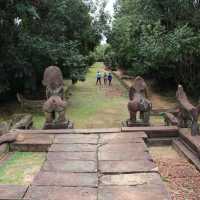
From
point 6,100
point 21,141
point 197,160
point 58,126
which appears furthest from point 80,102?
point 197,160

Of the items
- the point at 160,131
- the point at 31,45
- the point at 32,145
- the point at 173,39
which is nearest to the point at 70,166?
the point at 32,145

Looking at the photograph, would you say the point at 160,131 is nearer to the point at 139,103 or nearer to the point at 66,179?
the point at 139,103

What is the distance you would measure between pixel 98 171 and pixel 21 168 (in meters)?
1.62

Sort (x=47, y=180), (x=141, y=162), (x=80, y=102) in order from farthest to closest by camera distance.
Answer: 1. (x=80, y=102)
2. (x=141, y=162)
3. (x=47, y=180)

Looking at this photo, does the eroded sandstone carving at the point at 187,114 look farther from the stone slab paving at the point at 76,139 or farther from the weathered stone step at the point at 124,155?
the stone slab paving at the point at 76,139

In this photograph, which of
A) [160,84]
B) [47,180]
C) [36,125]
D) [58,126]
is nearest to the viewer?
[47,180]

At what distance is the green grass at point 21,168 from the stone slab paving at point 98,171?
12.1 inches

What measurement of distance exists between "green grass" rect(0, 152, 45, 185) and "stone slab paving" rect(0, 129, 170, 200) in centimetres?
31

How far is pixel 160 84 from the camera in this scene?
21.0 meters

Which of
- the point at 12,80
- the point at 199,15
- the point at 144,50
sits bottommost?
the point at 12,80

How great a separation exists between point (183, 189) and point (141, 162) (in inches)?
Result: 40.7

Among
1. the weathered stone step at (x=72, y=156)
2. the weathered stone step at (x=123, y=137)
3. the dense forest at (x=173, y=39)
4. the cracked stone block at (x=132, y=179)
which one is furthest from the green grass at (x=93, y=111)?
the cracked stone block at (x=132, y=179)

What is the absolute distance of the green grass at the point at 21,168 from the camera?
641cm

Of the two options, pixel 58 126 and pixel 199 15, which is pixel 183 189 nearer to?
pixel 58 126
